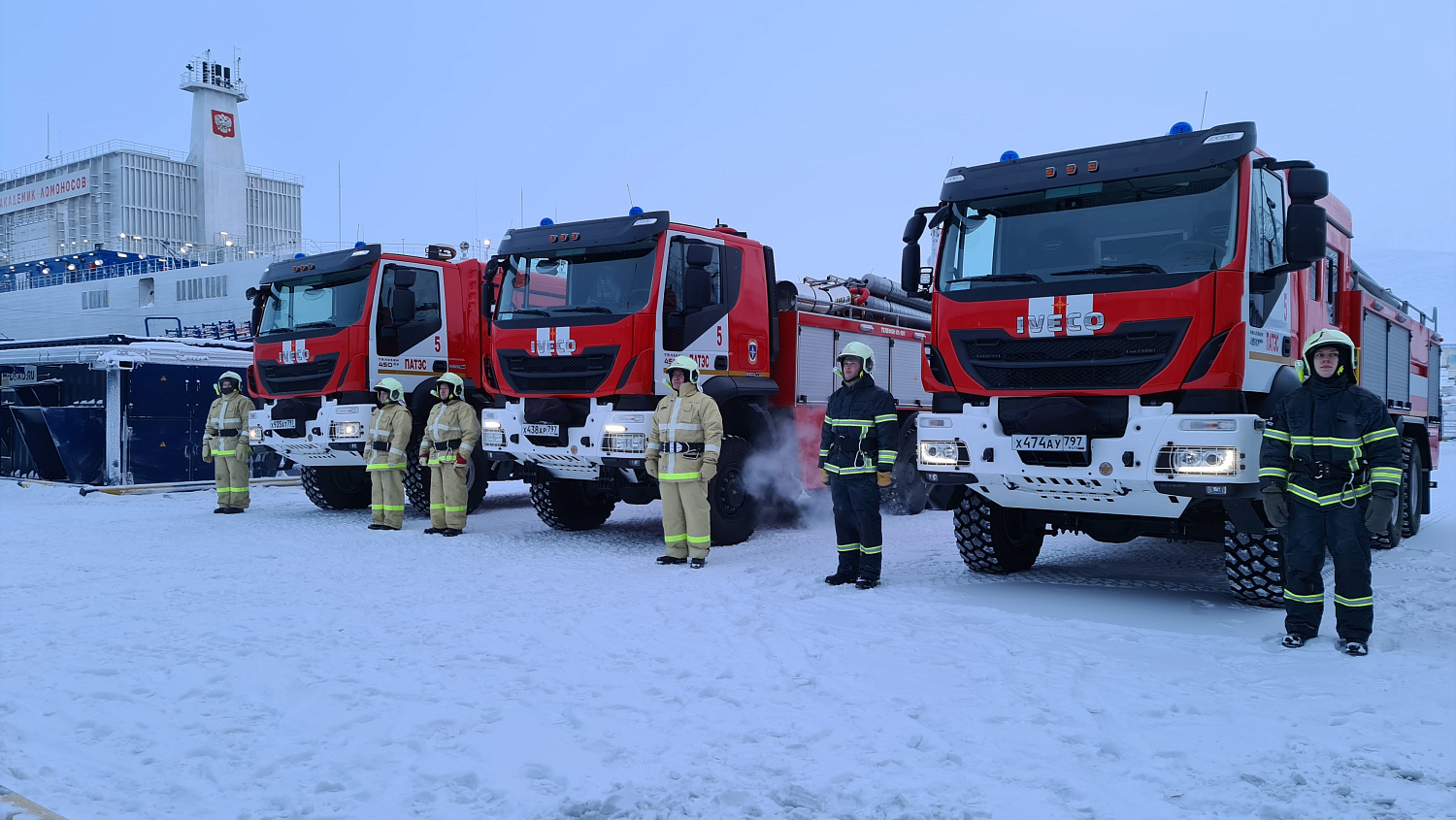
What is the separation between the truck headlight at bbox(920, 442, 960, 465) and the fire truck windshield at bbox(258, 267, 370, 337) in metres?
7.65

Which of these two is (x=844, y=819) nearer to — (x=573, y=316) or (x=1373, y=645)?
(x=1373, y=645)

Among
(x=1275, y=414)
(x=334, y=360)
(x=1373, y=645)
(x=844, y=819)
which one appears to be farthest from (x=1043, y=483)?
(x=334, y=360)

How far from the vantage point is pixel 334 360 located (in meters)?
12.0

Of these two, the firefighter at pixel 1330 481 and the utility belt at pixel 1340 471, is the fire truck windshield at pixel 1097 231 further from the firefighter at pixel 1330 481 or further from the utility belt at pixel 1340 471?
the utility belt at pixel 1340 471

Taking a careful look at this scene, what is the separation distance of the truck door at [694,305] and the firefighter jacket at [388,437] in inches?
147

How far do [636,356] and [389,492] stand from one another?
13.3 feet

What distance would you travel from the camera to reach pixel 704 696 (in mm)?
4898

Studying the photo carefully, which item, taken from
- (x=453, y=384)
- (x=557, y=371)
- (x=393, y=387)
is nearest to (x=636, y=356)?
(x=557, y=371)

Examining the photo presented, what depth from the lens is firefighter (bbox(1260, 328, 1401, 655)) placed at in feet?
18.1

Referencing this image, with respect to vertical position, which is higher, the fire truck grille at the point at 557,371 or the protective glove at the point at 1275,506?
the fire truck grille at the point at 557,371

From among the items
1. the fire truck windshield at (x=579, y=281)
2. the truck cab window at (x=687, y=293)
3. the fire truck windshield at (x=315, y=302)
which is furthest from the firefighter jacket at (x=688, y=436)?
the fire truck windshield at (x=315, y=302)

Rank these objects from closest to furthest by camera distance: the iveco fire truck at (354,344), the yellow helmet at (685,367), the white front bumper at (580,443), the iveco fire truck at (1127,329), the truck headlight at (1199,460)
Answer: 1. the truck headlight at (1199,460)
2. the iveco fire truck at (1127,329)
3. the yellow helmet at (685,367)
4. the white front bumper at (580,443)
5. the iveco fire truck at (354,344)

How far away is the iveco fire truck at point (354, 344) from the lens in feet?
39.5

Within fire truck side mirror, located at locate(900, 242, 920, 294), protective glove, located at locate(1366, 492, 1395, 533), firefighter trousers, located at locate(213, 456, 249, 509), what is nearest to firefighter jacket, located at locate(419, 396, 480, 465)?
firefighter trousers, located at locate(213, 456, 249, 509)
